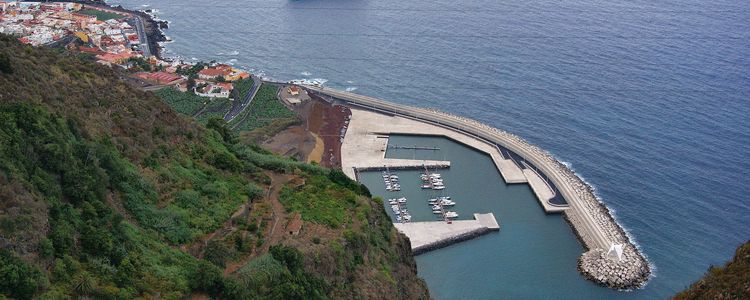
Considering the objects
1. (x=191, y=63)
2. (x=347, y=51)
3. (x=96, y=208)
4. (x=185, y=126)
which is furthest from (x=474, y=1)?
(x=96, y=208)

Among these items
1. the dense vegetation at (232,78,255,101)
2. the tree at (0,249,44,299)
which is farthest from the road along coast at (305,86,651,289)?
the tree at (0,249,44,299)

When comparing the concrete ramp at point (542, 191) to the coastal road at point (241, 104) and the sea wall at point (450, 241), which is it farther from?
the coastal road at point (241, 104)

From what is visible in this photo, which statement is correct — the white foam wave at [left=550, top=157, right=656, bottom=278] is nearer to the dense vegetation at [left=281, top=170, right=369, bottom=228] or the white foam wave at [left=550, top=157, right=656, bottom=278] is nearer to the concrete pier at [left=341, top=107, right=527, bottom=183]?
the concrete pier at [left=341, top=107, right=527, bottom=183]

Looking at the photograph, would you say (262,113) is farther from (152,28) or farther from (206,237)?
(206,237)

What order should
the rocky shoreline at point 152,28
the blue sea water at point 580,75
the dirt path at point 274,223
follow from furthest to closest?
the rocky shoreline at point 152,28 → the blue sea water at point 580,75 → the dirt path at point 274,223

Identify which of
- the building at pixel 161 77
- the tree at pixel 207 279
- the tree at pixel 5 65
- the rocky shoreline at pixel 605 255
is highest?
the building at pixel 161 77

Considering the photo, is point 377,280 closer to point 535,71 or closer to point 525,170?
point 525,170

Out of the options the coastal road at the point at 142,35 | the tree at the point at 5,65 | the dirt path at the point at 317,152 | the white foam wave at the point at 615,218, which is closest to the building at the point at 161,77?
the coastal road at the point at 142,35
